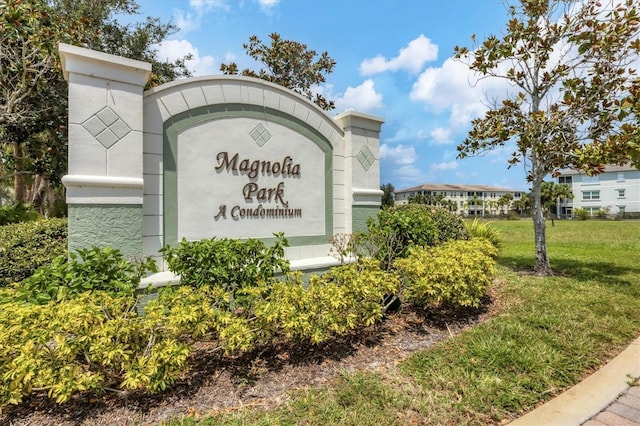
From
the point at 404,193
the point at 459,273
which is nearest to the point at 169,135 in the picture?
the point at 459,273

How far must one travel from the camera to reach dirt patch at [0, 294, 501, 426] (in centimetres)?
288

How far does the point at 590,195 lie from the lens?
48031 millimetres

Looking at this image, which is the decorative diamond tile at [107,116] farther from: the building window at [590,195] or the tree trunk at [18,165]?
the building window at [590,195]

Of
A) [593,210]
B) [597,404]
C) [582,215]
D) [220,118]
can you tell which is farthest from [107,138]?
[593,210]

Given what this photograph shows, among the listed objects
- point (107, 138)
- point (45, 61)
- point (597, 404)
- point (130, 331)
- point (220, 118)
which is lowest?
point (597, 404)

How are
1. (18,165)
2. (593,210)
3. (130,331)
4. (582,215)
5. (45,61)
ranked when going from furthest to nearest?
(593,210) → (582,215) → (18,165) → (45,61) → (130,331)

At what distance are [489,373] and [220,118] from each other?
5.14 meters

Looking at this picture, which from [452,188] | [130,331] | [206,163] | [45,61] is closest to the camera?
[130,331]

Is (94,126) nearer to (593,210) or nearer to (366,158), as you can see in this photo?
(366,158)

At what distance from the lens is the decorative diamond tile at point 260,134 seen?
18.6 feet

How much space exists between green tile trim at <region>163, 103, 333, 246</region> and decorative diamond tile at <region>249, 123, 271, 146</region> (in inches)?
7.6

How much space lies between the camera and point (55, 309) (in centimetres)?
299

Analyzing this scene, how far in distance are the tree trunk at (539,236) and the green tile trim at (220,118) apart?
18.9 ft

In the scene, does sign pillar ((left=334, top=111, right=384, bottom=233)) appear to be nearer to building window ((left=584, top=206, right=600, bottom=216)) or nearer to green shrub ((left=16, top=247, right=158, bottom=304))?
green shrub ((left=16, top=247, right=158, bottom=304))
